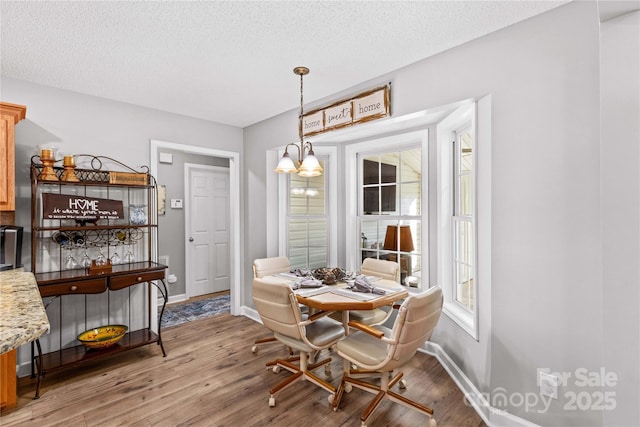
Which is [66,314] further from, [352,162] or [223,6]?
[352,162]

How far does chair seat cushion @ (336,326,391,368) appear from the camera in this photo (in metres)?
2.02

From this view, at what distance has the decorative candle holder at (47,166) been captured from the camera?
2629 mm

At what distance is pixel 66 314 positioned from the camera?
9.67ft

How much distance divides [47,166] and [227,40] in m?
1.93

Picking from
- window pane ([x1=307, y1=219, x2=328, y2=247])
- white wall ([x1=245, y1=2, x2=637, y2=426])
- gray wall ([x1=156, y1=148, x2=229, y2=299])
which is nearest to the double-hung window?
window pane ([x1=307, y1=219, x2=328, y2=247])

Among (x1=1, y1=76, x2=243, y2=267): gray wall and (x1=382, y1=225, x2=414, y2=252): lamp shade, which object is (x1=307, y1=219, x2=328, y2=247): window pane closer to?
(x1=382, y1=225, x2=414, y2=252): lamp shade

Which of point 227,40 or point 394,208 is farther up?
point 227,40

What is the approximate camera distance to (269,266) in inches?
133

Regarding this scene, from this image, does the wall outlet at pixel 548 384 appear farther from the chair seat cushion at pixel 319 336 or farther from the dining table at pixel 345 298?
the chair seat cushion at pixel 319 336

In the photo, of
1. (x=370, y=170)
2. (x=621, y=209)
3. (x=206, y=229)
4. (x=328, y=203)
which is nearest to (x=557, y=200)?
(x=621, y=209)

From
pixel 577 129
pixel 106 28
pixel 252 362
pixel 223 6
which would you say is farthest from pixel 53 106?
pixel 577 129

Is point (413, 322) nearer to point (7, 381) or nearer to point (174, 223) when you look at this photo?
point (7, 381)

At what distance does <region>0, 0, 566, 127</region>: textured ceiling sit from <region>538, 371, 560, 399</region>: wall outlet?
2.13 meters

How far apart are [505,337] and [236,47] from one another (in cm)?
267
